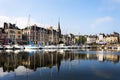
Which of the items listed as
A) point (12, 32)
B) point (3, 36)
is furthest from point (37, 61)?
point (12, 32)

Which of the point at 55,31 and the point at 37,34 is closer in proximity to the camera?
the point at 37,34

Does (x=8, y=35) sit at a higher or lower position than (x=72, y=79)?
higher

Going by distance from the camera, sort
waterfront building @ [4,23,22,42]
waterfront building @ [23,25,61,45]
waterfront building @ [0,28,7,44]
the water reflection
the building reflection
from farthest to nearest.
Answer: waterfront building @ [23,25,61,45] → waterfront building @ [4,23,22,42] → waterfront building @ [0,28,7,44] → the building reflection → the water reflection

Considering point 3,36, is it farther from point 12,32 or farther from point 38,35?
point 38,35

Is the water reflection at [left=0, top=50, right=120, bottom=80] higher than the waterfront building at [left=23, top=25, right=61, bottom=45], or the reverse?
the waterfront building at [left=23, top=25, right=61, bottom=45]

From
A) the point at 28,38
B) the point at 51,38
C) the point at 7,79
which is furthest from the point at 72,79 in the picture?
the point at 51,38

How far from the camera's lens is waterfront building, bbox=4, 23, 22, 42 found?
141000 millimetres

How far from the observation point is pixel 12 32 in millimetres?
143250

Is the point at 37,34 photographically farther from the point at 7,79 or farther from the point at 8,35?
the point at 7,79

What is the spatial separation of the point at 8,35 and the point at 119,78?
123 metres

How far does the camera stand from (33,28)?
15875 centimetres

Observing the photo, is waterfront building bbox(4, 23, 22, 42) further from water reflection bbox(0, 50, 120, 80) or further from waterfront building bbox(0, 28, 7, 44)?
water reflection bbox(0, 50, 120, 80)

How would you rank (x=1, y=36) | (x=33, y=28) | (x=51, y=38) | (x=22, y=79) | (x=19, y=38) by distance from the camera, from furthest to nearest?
(x=51, y=38) → (x=33, y=28) → (x=19, y=38) → (x=1, y=36) → (x=22, y=79)

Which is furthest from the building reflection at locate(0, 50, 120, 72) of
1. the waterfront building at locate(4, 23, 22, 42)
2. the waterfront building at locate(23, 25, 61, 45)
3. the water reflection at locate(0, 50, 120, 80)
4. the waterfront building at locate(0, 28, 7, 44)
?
the waterfront building at locate(23, 25, 61, 45)
